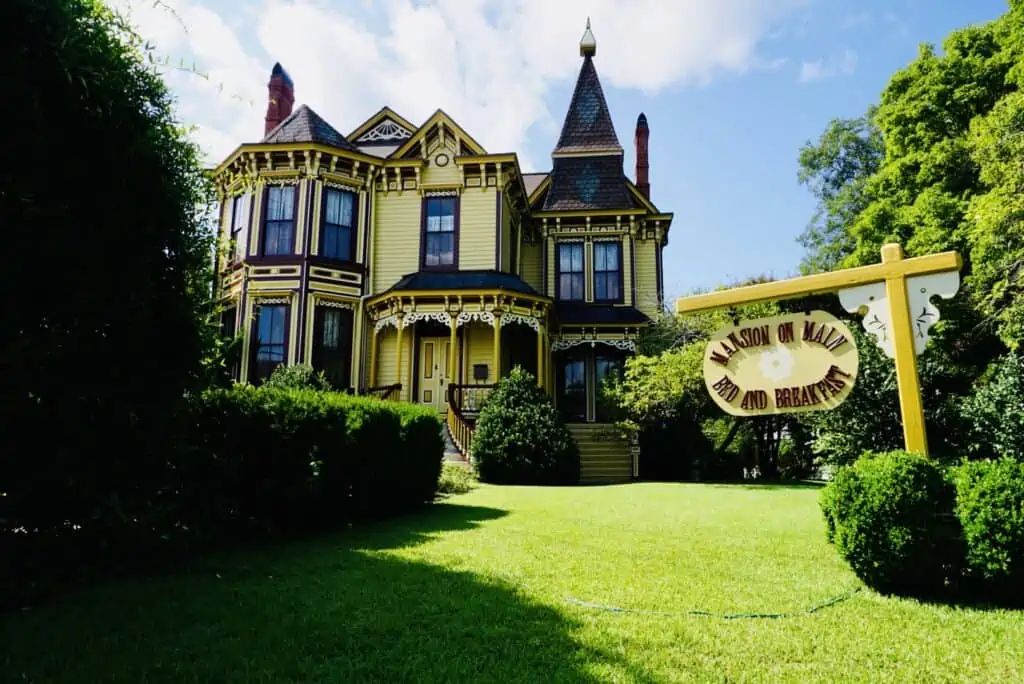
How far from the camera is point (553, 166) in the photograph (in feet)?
74.0

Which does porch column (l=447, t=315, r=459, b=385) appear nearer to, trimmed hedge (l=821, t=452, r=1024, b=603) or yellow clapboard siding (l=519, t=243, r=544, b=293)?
yellow clapboard siding (l=519, t=243, r=544, b=293)

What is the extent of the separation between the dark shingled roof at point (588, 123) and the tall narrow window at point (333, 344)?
991cm

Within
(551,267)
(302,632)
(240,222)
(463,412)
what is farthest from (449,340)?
(302,632)

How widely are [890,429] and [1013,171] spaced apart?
4.82 metres

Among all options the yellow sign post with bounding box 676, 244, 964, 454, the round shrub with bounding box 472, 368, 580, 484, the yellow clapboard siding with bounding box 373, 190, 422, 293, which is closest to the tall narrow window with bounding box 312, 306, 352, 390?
the yellow clapboard siding with bounding box 373, 190, 422, 293

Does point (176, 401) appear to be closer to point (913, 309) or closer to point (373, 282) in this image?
point (913, 309)

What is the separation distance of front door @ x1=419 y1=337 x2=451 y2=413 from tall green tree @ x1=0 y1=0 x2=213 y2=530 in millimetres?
13176

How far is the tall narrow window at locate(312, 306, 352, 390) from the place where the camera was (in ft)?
57.4

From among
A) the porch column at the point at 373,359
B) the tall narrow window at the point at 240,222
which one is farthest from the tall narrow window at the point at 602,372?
the tall narrow window at the point at 240,222

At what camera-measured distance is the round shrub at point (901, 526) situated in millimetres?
4570

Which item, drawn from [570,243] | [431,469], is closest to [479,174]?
[570,243]

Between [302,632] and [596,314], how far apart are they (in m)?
17.1

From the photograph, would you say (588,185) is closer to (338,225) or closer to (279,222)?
(338,225)

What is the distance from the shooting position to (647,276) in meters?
20.9
